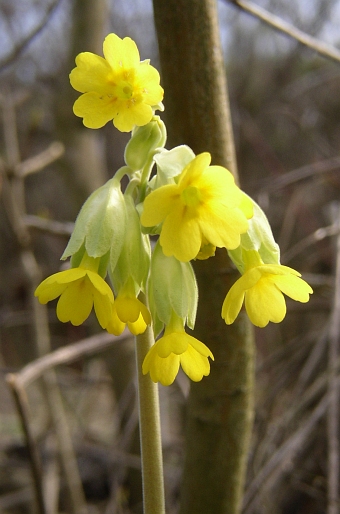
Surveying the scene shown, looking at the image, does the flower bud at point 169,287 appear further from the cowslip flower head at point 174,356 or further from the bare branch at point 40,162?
the bare branch at point 40,162

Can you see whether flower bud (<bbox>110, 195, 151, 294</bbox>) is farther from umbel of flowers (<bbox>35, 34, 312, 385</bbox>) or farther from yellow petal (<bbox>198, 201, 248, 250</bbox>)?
yellow petal (<bbox>198, 201, 248, 250</bbox>)

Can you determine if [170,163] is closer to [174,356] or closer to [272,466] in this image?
[174,356]

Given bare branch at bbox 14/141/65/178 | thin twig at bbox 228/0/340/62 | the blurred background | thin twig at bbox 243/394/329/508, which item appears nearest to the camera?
thin twig at bbox 228/0/340/62

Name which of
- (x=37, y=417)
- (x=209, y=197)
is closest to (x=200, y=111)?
(x=209, y=197)

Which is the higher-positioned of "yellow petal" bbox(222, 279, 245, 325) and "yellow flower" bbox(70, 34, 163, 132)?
"yellow flower" bbox(70, 34, 163, 132)

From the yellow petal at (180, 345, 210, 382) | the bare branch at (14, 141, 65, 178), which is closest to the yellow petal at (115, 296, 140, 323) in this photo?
the yellow petal at (180, 345, 210, 382)

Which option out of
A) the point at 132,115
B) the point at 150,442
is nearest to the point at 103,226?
the point at 132,115

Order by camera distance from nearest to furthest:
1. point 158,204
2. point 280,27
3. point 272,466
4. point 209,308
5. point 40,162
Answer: point 158,204
point 209,308
point 280,27
point 272,466
point 40,162
